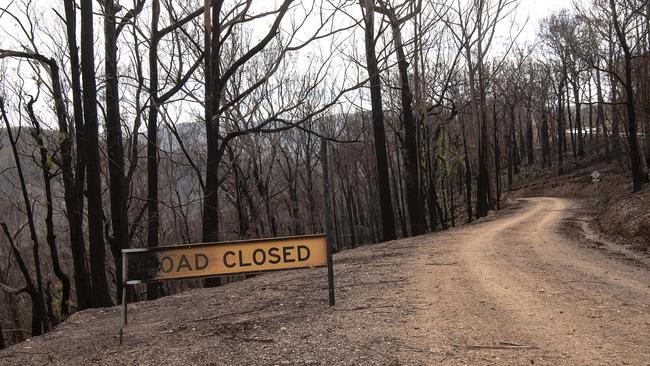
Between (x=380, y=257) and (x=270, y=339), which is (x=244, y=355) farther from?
(x=380, y=257)

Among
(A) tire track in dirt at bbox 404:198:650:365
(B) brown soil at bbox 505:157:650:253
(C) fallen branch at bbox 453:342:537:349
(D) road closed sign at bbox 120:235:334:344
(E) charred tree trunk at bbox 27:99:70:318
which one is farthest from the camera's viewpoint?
(E) charred tree trunk at bbox 27:99:70:318

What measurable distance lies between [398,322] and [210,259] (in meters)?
2.11

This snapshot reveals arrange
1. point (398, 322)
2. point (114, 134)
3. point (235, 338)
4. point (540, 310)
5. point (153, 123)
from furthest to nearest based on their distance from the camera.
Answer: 1. point (153, 123)
2. point (114, 134)
3. point (540, 310)
4. point (398, 322)
5. point (235, 338)

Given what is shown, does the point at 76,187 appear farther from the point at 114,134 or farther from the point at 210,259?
the point at 210,259

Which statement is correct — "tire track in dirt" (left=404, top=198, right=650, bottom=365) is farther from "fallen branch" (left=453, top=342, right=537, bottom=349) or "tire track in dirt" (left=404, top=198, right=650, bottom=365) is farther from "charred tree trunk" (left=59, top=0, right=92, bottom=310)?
"charred tree trunk" (left=59, top=0, right=92, bottom=310)

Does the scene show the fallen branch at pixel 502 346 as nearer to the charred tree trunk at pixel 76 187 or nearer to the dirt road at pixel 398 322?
the dirt road at pixel 398 322

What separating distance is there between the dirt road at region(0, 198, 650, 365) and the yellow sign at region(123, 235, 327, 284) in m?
0.69

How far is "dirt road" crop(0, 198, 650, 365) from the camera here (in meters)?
4.55

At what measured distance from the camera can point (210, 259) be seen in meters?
5.64

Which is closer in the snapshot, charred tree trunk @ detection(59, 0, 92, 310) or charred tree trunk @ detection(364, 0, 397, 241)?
charred tree trunk @ detection(59, 0, 92, 310)

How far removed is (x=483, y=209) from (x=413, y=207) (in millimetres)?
8494

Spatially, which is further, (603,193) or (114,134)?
(603,193)

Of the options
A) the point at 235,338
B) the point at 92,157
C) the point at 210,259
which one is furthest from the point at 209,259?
the point at 92,157

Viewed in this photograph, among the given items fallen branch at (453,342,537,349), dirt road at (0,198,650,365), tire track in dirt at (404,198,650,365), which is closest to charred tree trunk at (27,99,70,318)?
dirt road at (0,198,650,365)
